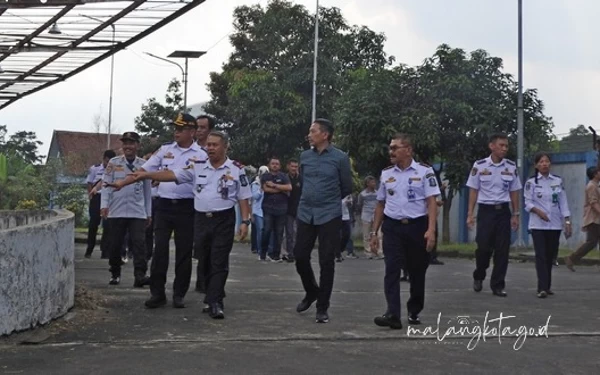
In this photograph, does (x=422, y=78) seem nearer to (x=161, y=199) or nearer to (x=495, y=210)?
(x=495, y=210)

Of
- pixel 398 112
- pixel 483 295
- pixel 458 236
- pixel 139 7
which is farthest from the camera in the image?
pixel 458 236

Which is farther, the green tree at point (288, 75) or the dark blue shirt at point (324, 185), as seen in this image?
the green tree at point (288, 75)

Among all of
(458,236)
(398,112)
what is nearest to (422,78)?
(398,112)

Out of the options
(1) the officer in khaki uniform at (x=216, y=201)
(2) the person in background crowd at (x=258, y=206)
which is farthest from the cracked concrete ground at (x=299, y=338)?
(2) the person in background crowd at (x=258, y=206)

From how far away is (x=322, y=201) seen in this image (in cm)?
940

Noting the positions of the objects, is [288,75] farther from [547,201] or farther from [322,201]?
[322,201]

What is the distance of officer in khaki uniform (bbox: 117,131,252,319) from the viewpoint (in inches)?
373

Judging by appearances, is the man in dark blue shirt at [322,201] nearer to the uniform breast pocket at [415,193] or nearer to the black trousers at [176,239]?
the uniform breast pocket at [415,193]

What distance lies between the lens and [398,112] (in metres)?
29.5

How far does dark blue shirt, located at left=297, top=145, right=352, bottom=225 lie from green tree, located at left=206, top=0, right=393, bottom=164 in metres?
35.5

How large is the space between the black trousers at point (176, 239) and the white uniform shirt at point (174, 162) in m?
0.07

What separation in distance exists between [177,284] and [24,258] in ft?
8.31

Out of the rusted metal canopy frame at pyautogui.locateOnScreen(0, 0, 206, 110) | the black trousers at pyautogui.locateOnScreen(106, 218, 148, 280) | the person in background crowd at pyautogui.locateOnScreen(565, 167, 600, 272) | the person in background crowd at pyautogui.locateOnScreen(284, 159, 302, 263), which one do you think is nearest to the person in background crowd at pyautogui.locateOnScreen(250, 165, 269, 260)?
the person in background crowd at pyautogui.locateOnScreen(284, 159, 302, 263)

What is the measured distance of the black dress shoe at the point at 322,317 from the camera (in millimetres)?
9016
